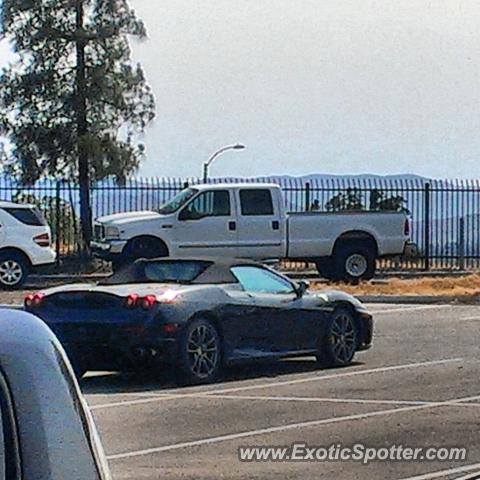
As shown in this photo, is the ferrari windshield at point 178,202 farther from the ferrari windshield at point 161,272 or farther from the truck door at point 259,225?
the ferrari windshield at point 161,272

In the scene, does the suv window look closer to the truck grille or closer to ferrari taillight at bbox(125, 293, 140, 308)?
the truck grille

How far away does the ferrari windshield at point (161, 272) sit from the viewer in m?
13.8

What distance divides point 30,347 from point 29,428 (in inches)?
9.4

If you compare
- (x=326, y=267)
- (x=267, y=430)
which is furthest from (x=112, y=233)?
(x=267, y=430)

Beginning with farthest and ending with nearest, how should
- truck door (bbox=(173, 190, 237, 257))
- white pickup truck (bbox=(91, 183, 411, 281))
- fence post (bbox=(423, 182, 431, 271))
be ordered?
1. fence post (bbox=(423, 182, 431, 271))
2. truck door (bbox=(173, 190, 237, 257))
3. white pickup truck (bbox=(91, 183, 411, 281))

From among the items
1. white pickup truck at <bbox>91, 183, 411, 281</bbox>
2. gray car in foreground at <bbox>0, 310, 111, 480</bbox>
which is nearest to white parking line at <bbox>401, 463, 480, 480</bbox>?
gray car in foreground at <bbox>0, 310, 111, 480</bbox>

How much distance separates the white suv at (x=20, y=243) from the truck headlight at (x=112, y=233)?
1271mm

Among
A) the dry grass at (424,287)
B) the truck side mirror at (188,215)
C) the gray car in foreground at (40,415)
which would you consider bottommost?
the dry grass at (424,287)

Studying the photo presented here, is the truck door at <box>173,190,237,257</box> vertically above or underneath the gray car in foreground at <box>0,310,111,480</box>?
underneath

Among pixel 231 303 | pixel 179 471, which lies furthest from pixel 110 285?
pixel 179 471

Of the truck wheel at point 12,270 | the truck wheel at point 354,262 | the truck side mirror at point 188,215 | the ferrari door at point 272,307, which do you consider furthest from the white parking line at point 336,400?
the truck wheel at point 354,262

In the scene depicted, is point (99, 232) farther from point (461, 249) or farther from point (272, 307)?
point (272, 307)

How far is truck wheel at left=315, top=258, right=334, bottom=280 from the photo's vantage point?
90.3 ft

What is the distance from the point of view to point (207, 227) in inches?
1043
